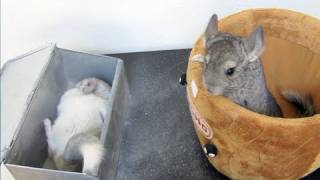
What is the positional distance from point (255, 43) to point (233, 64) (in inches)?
1.9

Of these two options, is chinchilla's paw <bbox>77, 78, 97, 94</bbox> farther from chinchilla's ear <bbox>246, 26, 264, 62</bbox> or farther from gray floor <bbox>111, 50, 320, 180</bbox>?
chinchilla's ear <bbox>246, 26, 264, 62</bbox>

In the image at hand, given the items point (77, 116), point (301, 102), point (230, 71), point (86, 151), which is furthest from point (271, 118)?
point (77, 116)

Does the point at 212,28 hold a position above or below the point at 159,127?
above

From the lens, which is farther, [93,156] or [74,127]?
[74,127]

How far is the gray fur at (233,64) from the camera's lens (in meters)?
0.66

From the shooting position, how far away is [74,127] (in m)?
0.93

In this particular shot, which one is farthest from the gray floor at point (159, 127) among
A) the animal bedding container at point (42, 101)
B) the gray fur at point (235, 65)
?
the gray fur at point (235, 65)

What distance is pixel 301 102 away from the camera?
864 mm

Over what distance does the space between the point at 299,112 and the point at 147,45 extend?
0.42 metres

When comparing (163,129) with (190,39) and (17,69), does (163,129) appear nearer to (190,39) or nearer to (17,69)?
(190,39)

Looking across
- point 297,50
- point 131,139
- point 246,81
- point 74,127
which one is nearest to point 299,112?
point 297,50

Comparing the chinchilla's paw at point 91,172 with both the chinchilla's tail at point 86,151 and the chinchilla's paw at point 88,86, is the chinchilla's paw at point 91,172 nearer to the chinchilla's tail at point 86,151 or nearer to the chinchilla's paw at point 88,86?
the chinchilla's tail at point 86,151

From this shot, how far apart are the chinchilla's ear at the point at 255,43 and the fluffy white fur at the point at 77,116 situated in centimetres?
39

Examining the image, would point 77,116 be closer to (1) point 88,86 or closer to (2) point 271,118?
(1) point 88,86
